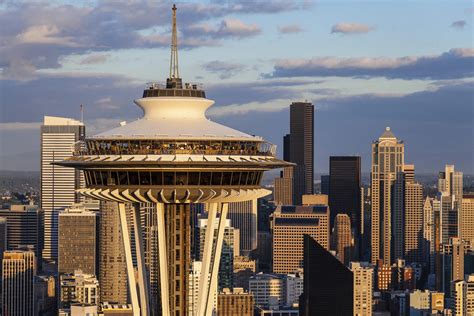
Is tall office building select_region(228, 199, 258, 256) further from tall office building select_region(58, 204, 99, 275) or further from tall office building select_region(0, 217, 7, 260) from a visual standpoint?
tall office building select_region(0, 217, 7, 260)

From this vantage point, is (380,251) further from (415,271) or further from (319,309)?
(319,309)

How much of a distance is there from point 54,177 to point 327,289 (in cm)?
5608

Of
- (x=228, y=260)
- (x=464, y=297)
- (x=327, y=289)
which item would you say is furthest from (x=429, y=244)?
(x=327, y=289)

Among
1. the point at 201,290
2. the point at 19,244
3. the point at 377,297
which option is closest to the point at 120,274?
the point at 377,297

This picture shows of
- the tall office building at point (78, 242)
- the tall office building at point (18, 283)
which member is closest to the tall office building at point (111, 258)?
the tall office building at point (78, 242)

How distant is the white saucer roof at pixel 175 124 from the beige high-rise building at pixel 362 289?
108 metres

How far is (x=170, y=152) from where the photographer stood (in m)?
35.3

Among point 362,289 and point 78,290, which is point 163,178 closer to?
point 78,290

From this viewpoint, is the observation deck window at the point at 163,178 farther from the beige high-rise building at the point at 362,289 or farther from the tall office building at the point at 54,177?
the tall office building at the point at 54,177

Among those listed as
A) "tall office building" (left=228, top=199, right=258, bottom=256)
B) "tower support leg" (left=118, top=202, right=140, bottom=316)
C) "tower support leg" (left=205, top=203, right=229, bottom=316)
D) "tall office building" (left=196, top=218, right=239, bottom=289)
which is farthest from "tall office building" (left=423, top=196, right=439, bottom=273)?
"tower support leg" (left=118, top=202, right=140, bottom=316)

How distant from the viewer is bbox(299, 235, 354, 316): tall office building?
14112 cm

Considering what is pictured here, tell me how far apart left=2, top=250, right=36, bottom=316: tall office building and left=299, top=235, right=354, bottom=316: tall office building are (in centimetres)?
2827

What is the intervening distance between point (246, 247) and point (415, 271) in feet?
72.0

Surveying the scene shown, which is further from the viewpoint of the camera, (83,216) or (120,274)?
(83,216)
